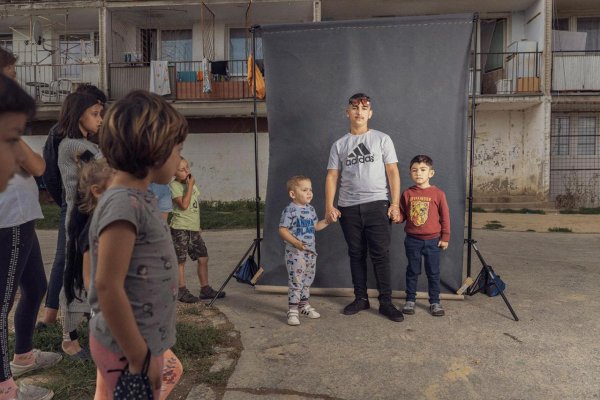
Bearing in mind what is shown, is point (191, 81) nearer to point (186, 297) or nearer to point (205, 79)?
point (205, 79)

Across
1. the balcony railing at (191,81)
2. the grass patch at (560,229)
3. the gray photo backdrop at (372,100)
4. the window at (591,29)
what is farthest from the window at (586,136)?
the gray photo backdrop at (372,100)

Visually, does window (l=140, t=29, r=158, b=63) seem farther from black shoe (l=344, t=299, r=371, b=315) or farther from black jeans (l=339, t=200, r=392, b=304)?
black shoe (l=344, t=299, r=371, b=315)

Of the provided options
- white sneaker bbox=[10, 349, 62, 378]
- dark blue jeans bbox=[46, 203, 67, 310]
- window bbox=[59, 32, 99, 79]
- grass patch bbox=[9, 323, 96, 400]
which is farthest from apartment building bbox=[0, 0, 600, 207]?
white sneaker bbox=[10, 349, 62, 378]

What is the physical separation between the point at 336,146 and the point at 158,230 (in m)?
3.18

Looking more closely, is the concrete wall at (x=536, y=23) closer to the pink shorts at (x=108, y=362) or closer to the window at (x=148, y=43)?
the window at (x=148, y=43)

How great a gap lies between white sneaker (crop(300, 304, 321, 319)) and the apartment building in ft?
36.6

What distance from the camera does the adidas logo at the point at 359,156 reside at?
4.63 metres

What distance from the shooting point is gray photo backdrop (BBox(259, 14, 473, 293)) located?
5.06 m

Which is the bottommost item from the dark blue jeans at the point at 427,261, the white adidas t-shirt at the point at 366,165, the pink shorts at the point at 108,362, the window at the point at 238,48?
the dark blue jeans at the point at 427,261

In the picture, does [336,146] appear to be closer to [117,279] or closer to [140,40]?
[117,279]

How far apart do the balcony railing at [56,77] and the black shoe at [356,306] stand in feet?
48.8

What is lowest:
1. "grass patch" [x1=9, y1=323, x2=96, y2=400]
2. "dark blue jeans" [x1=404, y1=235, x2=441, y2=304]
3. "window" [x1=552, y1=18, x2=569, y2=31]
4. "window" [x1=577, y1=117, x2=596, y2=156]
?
"grass patch" [x1=9, y1=323, x2=96, y2=400]

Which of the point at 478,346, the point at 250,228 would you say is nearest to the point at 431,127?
the point at 478,346

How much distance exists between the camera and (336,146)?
189 inches
